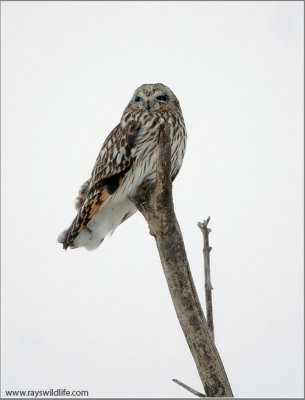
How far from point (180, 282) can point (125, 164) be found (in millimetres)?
1926

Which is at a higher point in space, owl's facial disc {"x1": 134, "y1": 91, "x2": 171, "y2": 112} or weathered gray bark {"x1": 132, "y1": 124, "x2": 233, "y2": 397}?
owl's facial disc {"x1": 134, "y1": 91, "x2": 171, "y2": 112}

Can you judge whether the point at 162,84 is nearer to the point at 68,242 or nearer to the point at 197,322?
the point at 68,242

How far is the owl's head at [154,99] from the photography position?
19.9 ft

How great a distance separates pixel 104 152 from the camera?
5969mm

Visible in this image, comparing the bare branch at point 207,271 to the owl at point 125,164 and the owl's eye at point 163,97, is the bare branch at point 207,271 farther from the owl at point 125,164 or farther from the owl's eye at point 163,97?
the owl's eye at point 163,97

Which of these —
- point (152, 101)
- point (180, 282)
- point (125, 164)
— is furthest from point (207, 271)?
point (152, 101)

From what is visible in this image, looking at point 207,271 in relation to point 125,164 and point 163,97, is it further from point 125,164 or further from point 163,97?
point 163,97

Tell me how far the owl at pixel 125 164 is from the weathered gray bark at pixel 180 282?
1.35 metres

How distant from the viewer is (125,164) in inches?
221

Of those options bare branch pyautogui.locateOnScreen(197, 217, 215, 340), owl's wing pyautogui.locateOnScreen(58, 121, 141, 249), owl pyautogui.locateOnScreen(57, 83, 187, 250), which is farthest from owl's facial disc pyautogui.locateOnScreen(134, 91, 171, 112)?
bare branch pyautogui.locateOnScreen(197, 217, 215, 340)

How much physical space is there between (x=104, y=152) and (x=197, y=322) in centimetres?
263

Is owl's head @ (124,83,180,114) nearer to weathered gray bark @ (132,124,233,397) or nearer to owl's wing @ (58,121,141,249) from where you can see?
owl's wing @ (58,121,141,249)

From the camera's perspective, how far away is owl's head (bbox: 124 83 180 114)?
19.9 ft

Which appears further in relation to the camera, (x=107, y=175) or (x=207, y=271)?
(x=107, y=175)
